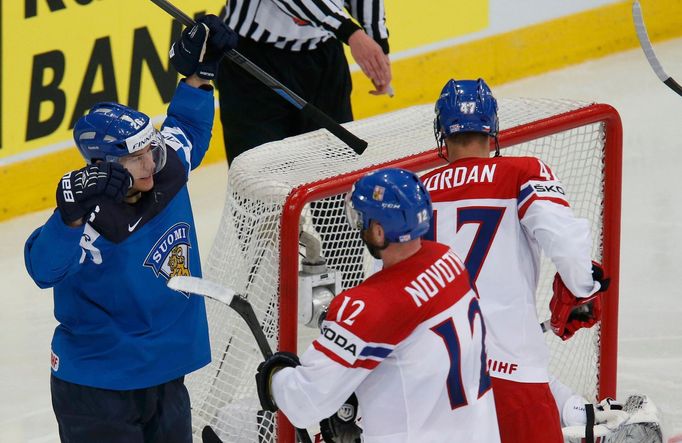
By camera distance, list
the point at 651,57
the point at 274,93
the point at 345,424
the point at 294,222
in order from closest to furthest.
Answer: the point at 345,424 → the point at 294,222 → the point at 651,57 → the point at 274,93

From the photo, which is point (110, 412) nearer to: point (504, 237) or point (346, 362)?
point (346, 362)

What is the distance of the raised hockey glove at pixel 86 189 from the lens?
8.22ft

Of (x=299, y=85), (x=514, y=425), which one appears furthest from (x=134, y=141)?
(x=299, y=85)

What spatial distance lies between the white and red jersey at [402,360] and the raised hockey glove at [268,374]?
0.05 m

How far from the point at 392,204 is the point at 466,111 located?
0.49 metres

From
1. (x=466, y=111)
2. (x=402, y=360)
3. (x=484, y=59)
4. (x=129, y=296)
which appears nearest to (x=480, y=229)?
(x=466, y=111)

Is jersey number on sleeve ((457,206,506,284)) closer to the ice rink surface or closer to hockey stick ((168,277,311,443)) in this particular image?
hockey stick ((168,277,311,443))

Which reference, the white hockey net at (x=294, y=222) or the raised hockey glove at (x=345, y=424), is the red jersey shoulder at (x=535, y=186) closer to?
the white hockey net at (x=294, y=222)

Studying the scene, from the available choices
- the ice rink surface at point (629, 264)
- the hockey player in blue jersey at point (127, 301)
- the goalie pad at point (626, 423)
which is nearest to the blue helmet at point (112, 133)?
the hockey player in blue jersey at point (127, 301)

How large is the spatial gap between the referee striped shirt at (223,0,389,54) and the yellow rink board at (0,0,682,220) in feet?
6.02

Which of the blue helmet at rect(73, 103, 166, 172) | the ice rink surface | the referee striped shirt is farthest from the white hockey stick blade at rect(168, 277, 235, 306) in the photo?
the ice rink surface

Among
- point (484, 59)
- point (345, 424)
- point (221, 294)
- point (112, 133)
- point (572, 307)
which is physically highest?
point (112, 133)

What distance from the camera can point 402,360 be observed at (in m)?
2.44

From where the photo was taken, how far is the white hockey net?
9.87 ft
